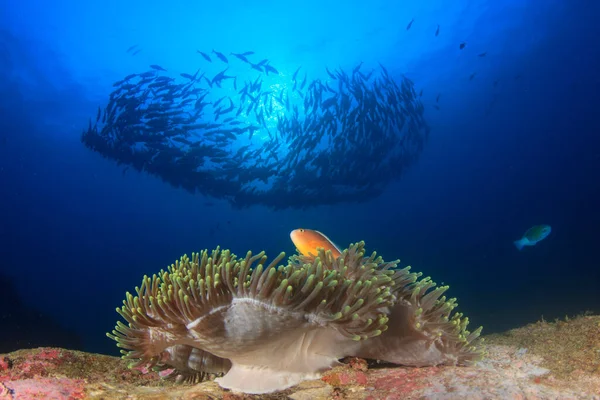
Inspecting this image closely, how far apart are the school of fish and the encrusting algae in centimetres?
1515

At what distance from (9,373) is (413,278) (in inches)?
127

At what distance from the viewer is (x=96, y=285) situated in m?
39.8

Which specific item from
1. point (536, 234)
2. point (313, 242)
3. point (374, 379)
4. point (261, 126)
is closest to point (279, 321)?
point (374, 379)

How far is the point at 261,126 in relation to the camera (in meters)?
24.6

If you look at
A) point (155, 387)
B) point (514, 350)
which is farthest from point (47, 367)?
point (514, 350)

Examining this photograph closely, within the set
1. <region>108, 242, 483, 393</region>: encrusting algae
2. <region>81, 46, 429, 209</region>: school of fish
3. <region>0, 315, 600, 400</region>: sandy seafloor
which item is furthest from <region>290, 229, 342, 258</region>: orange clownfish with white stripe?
<region>81, 46, 429, 209</region>: school of fish

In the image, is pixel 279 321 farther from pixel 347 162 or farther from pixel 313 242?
pixel 347 162

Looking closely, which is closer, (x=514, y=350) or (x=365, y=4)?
(x=514, y=350)

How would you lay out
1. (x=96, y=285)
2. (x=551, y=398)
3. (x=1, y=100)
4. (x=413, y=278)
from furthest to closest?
(x=96, y=285), (x=1, y=100), (x=413, y=278), (x=551, y=398)

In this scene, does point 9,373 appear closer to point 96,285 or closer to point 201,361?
point 201,361

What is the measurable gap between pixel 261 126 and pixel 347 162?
22.9 feet

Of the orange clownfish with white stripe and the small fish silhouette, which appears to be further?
the small fish silhouette

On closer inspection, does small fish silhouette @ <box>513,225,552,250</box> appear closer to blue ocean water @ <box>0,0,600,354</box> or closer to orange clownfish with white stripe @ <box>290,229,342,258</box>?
blue ocean water @ <box>0,0,600,354</box>

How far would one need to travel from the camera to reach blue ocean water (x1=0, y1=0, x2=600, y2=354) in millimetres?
19938
